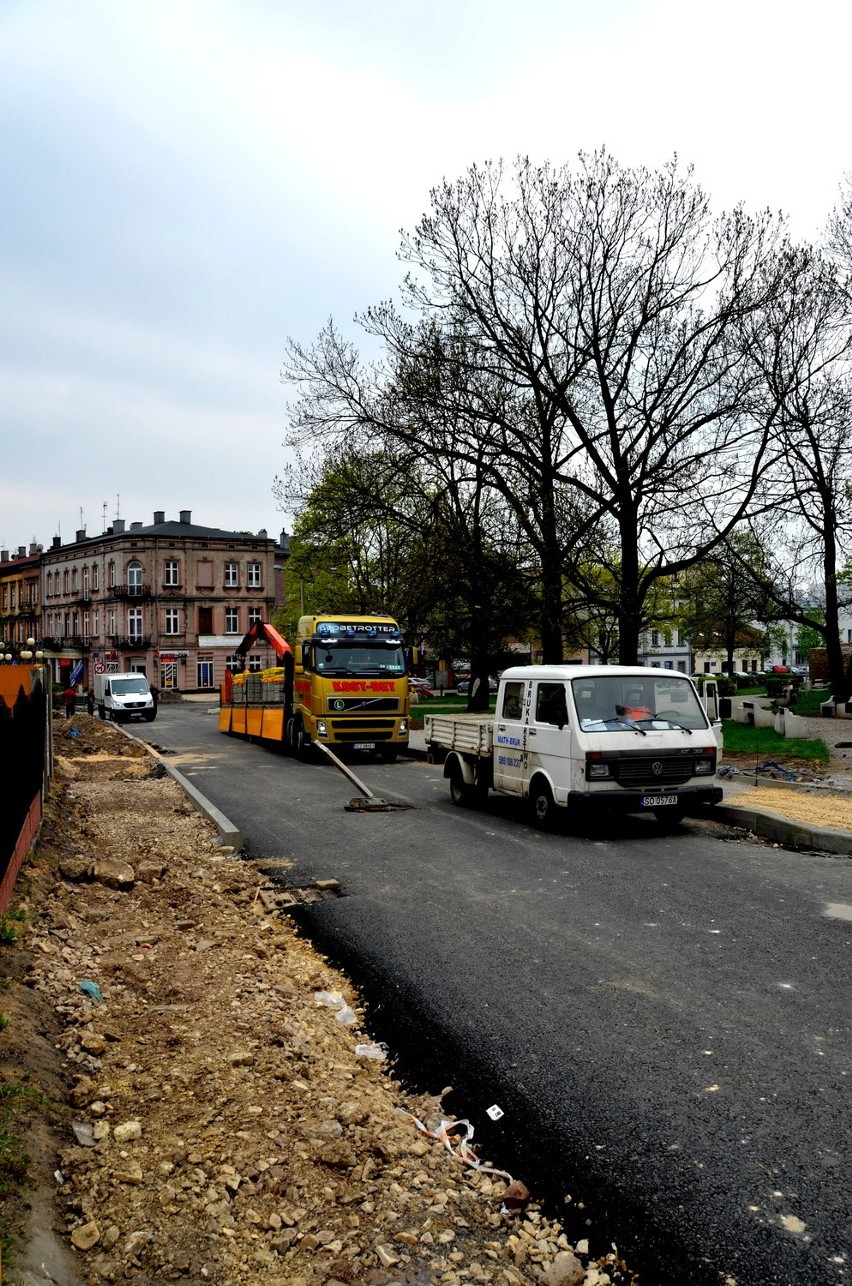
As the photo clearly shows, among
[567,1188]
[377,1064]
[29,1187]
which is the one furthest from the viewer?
[377,1064]

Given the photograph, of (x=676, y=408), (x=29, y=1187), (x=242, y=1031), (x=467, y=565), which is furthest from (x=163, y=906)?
(x=676, y=408)

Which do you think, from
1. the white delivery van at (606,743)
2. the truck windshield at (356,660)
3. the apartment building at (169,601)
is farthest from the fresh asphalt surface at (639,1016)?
the apartment building at (169,601)

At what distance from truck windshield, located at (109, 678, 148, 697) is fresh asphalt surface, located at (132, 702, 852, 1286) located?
3402 cm

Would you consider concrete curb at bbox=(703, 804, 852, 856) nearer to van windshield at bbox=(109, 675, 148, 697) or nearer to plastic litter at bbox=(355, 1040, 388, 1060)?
plastic litter at bbox=(355, 1040, 388, 1060)

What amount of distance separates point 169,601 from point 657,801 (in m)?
67.6

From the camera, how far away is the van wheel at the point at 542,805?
468 inches

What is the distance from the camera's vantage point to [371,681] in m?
22.4

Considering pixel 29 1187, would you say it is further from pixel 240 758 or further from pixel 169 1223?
pixel 240 758

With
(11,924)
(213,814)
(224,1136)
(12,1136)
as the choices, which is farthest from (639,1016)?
(213,814)

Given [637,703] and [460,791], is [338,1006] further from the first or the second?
[460,791]

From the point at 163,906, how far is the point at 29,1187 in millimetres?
5049

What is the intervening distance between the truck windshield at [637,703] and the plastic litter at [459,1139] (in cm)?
752

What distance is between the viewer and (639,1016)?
536cm

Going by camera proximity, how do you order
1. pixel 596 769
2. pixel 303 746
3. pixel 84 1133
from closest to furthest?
pixel 84 1133 → pixel 596 769 → pixel 303 746
